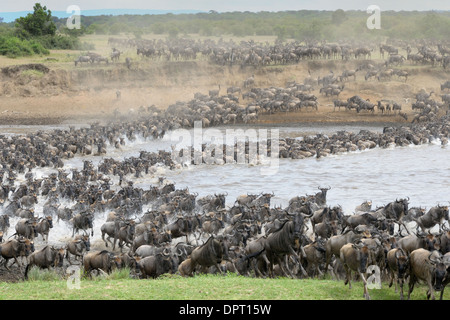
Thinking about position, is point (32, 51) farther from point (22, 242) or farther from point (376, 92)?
point (22, 242)

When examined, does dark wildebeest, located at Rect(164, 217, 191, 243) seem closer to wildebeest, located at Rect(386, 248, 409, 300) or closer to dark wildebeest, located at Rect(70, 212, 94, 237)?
dark wildebeest, located at Rect(70, 212, 94, 237)

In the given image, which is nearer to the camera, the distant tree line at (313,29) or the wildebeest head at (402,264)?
the wildebeest head at (402,264)

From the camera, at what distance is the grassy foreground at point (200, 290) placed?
12.1m

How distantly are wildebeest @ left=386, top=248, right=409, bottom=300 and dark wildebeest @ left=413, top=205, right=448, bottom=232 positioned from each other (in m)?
5.77

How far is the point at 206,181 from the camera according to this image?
26812 millimetres

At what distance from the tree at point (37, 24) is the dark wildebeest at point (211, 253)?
175ft

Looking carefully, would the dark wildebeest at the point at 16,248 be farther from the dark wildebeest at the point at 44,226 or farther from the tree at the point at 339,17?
the tree at the point at 339,17

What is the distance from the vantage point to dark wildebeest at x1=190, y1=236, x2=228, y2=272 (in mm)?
14328

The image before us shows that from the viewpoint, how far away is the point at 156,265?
14.5 meters

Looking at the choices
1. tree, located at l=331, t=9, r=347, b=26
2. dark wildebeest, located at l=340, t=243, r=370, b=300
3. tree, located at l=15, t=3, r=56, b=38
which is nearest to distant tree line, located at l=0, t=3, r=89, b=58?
tree, located at l=15, t=3, r=56, b=38

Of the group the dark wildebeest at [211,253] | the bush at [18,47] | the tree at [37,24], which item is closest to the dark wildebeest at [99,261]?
the dark wildebeest at [211,253]

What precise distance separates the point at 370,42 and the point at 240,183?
41376 mm

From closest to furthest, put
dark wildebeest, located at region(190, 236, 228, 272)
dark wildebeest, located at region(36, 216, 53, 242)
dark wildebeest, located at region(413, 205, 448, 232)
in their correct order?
dark wildebeest, located at region(190, 236, 228, 272)
dark wildebeest, located at region(36, 216, 53, 242)
dark wildebeest, located at region(413, 205, 448, 232)
